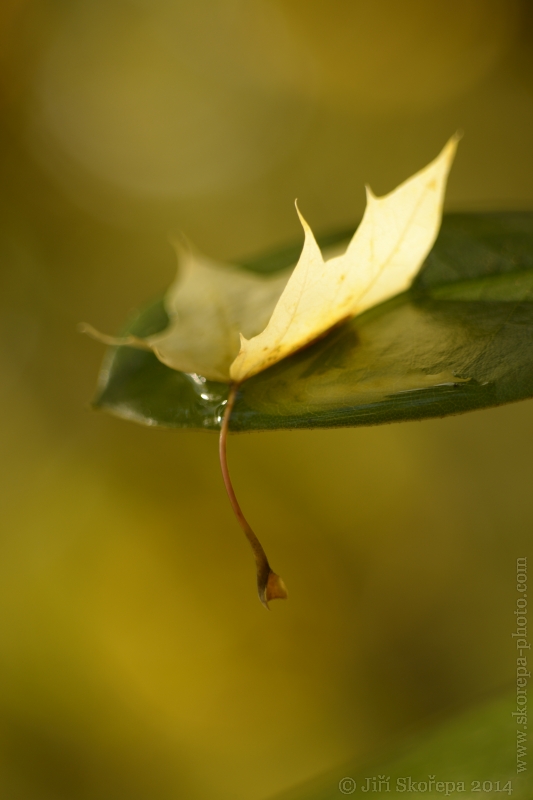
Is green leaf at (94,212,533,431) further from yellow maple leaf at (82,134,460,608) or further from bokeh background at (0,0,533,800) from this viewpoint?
bokeh background at (0,0,533,800)

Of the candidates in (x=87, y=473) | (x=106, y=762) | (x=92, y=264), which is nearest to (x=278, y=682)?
(x=106, y=762)

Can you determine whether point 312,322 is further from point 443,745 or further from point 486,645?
point 486,645

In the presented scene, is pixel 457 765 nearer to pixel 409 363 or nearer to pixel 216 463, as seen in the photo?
pixel 409 363

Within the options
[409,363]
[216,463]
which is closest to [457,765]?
[409,363]

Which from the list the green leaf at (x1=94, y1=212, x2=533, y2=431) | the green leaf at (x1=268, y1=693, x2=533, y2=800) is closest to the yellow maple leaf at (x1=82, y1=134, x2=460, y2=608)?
the green leaf at (x1=94, y1=212, x2=533, y2=431)

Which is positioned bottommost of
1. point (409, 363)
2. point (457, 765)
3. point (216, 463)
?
point (216, 463)

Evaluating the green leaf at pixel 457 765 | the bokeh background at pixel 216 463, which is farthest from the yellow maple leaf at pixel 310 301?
the bokeh background at pixel 216 463
